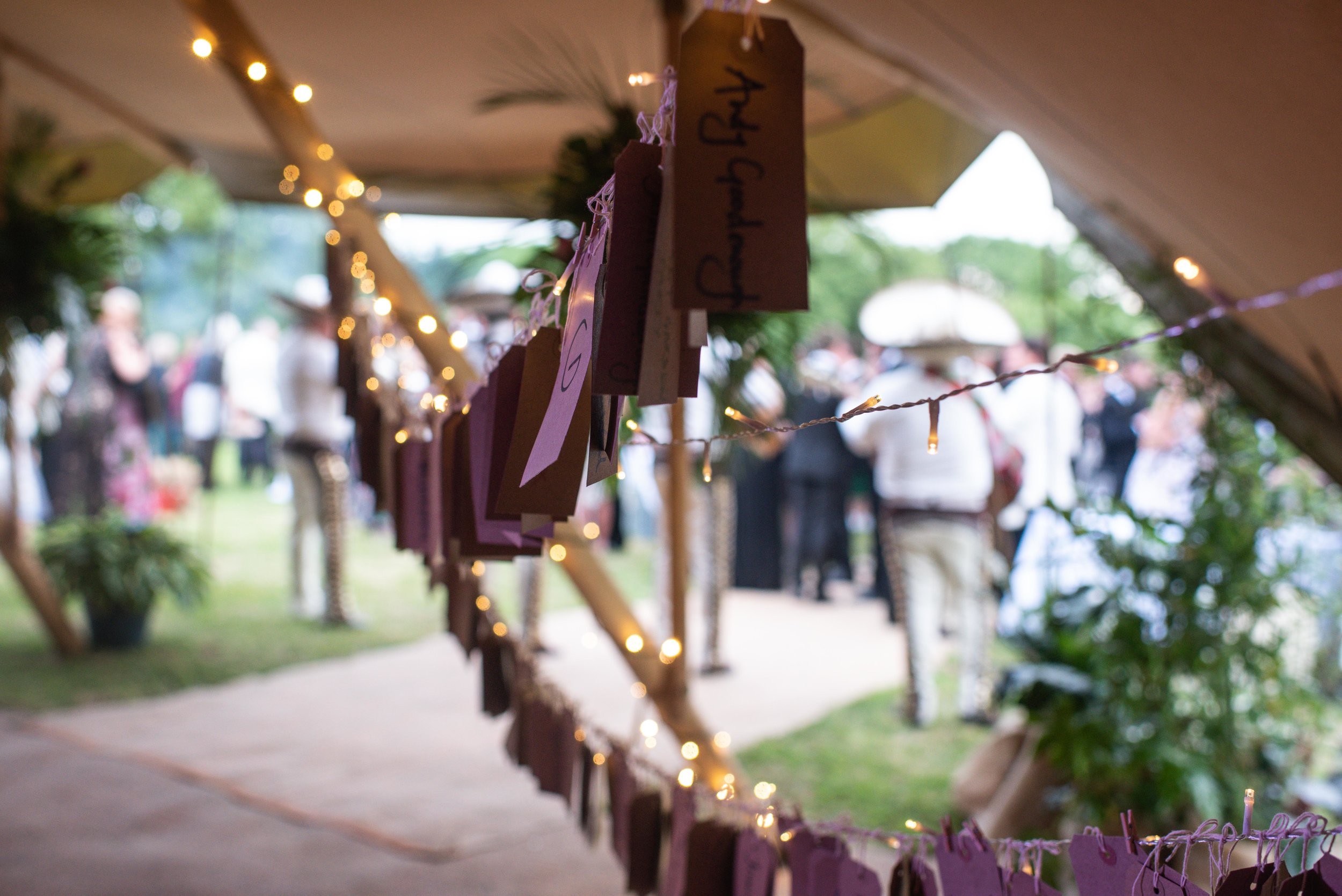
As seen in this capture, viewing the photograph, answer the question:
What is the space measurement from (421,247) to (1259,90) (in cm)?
1474

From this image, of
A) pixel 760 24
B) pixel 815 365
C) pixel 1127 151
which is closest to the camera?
pixel 760 24

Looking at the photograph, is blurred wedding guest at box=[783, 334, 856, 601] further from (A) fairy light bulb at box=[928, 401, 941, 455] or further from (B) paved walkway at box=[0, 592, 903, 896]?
(A) fairy light bulb at box=[928, 401, 941, 455]

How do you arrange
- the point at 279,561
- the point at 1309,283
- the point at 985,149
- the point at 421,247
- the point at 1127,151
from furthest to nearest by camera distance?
the point at 421,247 → the point at 279,561 → the point at 985,149 → the point at 1127,151 → the point at 1309,283

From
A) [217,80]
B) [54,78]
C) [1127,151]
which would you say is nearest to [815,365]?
[217,80]

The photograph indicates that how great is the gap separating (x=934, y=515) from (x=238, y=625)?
3508mm

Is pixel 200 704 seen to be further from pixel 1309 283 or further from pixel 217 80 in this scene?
pixel 1309 283

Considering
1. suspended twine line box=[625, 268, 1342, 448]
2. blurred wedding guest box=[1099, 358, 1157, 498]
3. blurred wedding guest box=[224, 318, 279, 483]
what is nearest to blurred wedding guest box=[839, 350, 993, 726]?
suspended twine line box=[625, 268, 1342, 448]

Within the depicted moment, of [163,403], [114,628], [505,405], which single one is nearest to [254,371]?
[163,403]

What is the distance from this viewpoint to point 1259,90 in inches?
45.5

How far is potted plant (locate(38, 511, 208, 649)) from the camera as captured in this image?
4.64 m

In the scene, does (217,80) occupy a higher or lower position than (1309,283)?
higher

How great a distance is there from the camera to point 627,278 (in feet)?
3.14

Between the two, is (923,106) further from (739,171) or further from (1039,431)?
(739,171)

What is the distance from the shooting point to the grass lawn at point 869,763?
3090 mm
